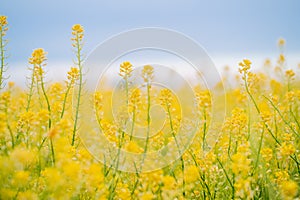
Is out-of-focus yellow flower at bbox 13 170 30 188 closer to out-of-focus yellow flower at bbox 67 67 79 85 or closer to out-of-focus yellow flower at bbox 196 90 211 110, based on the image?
out-of-focus yellow flower at bbox 67 67 79 85

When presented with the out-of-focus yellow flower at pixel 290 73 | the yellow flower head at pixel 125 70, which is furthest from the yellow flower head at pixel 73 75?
the out-of-focus yellow flower at pixel 290 73

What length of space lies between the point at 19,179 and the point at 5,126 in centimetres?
65

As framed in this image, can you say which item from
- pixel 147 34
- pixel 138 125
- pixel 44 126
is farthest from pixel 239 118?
pixel 44 126

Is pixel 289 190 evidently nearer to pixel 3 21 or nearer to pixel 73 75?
pixel 73 75

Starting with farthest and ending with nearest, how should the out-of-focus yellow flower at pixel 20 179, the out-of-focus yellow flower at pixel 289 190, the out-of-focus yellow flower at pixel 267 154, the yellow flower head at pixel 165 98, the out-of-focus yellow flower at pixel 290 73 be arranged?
the out-of-focus yellow flower at pixel 290 73, the out-of-focus yellow flower at pixel 267 154, the yellow flower head at pixel 165 98, the out-of-focus yellow flower at pixel 289 190, the out-of-focus yellow flower at pixel 20 179

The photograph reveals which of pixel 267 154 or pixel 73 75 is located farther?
pixel 267 154

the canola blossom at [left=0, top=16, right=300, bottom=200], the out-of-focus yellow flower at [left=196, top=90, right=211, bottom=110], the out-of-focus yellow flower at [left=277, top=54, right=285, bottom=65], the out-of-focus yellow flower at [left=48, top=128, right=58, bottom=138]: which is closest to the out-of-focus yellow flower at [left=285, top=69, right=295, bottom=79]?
the out-of-focus yellow flower at [left=277, top=54, right=285, bottom=65]

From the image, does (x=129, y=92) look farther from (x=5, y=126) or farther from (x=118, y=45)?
(x=5, y=126)

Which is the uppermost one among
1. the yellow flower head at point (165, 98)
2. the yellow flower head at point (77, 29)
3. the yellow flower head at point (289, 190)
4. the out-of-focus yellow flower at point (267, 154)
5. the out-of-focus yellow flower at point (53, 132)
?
the yellow flower head at point (77, 29)

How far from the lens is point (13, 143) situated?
3.94m

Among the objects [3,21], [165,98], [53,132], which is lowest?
[53,132]

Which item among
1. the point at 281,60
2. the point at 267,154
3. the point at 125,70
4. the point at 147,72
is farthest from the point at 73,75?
the point at 281,60

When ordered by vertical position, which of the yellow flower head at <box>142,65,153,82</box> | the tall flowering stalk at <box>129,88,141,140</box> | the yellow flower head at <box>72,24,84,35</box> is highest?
the yellow flower head at <box>72,24,84,35</box>

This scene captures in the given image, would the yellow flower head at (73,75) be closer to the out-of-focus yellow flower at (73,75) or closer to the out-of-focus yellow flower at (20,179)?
the out-of-focus yellow flower at (73,75)
